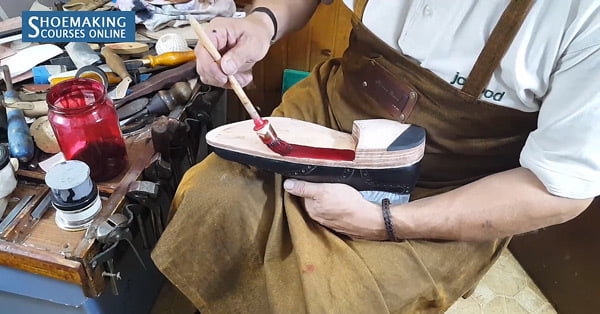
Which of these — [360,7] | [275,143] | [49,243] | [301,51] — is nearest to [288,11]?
[360,7]

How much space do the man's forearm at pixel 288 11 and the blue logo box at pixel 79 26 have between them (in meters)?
0.31

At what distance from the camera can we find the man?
1.91 ft

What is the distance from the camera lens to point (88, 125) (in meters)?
0.76

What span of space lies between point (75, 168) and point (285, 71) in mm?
752

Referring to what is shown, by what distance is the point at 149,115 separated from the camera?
2.98 ft

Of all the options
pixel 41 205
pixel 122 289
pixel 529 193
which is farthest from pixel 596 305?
pixel 41 205

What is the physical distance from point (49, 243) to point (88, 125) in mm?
183

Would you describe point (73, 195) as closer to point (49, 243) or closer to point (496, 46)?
point (49, 243)

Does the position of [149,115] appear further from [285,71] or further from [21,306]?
[285,71]

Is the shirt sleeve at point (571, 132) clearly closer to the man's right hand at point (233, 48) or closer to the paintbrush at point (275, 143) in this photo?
the paintbrush at point (275, 143)

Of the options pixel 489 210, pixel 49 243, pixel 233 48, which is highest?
pixel 233 48

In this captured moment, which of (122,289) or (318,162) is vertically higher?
(318,162)

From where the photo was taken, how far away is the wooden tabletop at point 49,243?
69 centimetres

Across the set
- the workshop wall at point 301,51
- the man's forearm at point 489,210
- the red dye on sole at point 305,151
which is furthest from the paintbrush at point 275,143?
the workshop wall at point 301,51
